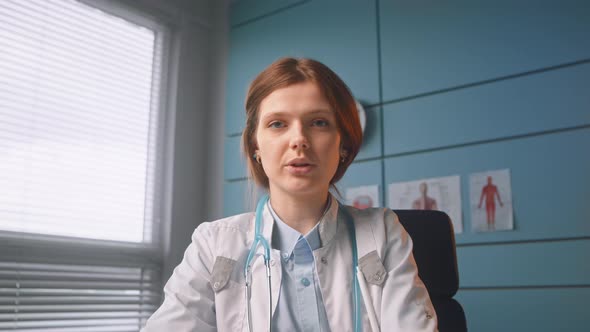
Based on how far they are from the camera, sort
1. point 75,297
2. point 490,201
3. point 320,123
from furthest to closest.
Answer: point 75,297
point 490,201
point 320,123

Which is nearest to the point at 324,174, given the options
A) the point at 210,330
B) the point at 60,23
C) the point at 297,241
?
the point at 297,241

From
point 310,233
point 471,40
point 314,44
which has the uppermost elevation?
point 314,44

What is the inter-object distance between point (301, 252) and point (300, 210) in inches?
3.6

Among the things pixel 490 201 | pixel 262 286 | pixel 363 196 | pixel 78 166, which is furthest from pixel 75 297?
pixel 490 201

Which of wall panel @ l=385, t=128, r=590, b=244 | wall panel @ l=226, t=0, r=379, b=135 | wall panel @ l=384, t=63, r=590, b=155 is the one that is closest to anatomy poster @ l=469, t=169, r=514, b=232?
wall panel @ l=385, t=128, r=590, b=244

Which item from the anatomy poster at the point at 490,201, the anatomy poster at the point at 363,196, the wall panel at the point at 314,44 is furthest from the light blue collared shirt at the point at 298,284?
the wall panel at the point at 314,44

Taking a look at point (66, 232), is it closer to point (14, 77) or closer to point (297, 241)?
point (14, 77)

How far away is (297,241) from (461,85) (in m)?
1.55

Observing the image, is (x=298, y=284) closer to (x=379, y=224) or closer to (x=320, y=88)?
(x=379, y=224)

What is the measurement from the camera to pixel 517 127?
92.2 inches

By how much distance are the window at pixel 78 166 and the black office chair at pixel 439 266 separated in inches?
71.5

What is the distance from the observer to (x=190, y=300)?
3.88 ft

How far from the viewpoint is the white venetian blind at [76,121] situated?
2582 mm

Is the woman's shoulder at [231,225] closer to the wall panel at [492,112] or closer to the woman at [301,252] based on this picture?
the woman at [301,252]
